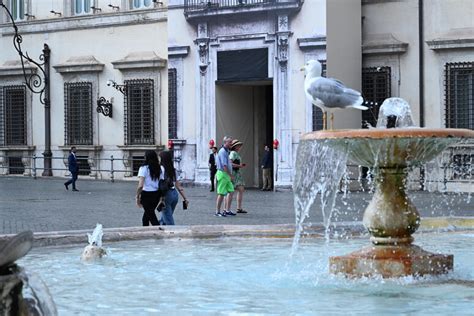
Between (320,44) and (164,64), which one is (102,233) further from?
(164,64)

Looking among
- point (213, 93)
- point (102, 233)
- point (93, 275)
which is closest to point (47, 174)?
point (213, 93)

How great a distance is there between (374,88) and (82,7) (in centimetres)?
1121

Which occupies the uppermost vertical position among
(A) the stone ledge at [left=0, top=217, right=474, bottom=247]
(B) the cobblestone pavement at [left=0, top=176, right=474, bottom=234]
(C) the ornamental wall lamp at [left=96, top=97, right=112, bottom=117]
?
Answer: (C) the ornamental wall lamp at [left=96, top=97, right=112, bottom=117]

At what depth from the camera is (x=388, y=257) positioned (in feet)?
30.0

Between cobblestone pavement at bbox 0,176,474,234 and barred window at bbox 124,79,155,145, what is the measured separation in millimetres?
2730

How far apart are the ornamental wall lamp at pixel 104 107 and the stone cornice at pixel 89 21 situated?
2.57 metres

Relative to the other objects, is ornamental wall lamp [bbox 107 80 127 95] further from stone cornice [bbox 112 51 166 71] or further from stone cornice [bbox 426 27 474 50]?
stone cornice [bbox 426 27 474 50]

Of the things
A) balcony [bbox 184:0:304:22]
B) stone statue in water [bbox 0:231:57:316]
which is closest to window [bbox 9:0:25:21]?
balcony [bbox 184:0:304:22]

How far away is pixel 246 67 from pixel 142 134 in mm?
5273

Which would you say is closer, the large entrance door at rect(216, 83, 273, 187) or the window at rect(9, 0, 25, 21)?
the large entrance door at rect(216, 83, 273, 187)

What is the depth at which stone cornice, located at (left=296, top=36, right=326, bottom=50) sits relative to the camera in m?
28.6

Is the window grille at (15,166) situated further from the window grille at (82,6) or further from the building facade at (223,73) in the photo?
the window grille at (82,6)

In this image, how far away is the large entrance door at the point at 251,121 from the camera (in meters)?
31.3

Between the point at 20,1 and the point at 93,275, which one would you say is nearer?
the point at 93,275
